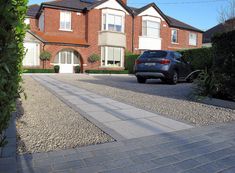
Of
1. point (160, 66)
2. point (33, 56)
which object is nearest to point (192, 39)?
point (33, 56)

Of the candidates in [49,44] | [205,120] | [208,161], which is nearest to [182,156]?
[208,161]

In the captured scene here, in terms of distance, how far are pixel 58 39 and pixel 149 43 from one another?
10584 millimetres

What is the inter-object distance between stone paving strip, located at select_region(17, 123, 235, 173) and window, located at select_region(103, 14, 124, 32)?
2661cm

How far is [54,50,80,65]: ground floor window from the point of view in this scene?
2952 centimetres

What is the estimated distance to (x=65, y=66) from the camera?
29.8 metres

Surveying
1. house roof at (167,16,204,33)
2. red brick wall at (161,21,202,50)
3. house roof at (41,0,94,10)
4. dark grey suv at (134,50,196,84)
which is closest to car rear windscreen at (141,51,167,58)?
dark grey suv at (134,50,196,84)

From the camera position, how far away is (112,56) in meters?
31.4

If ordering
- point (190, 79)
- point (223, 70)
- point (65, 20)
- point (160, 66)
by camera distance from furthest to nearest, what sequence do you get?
point (65, 20) < point (190, 79) < point (160, 66) < point (223, 70)

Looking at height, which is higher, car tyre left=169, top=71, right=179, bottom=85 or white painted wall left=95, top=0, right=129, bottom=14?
white painted wall left=95, top=0, right=129, bottom=14

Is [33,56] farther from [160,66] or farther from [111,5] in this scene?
[160,66]

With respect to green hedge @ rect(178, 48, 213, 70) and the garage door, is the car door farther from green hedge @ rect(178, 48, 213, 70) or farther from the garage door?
the garage door

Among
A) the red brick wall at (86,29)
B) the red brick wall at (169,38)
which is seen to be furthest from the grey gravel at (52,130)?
the red brick wall at (169,38)

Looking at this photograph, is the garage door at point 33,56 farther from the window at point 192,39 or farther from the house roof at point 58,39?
the window at point 192,39

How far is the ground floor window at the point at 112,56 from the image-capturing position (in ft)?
101
